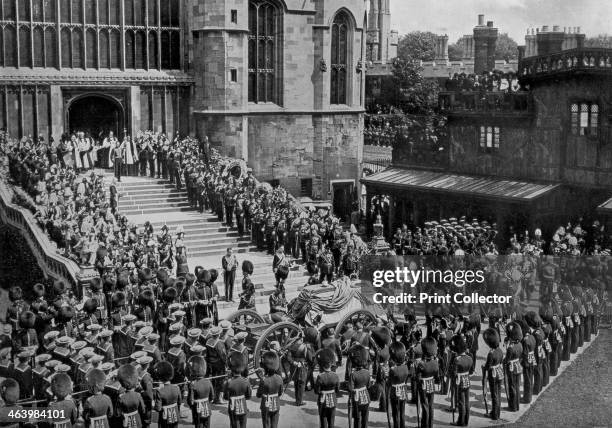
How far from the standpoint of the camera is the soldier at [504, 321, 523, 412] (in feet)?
57.8

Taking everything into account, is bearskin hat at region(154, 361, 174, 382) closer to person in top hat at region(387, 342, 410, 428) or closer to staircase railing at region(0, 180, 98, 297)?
person in top hat at region(387, 342, 410, 428)

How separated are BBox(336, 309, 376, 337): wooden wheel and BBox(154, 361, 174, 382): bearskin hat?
5.45 m

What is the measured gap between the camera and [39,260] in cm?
2633

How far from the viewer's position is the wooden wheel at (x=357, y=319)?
1947 centimetres

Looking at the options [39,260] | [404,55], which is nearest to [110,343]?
[39,260]

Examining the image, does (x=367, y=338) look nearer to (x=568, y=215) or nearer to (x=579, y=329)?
(x=579, y=329)

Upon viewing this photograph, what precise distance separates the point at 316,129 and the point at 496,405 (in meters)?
24.2

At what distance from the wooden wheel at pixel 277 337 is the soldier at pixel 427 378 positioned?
3.08m

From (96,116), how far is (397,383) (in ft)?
77.9

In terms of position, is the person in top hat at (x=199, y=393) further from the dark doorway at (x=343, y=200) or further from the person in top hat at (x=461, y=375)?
the dark doorway at (x=343, y=200)

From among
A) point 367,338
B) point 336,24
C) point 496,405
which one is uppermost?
point 336,24

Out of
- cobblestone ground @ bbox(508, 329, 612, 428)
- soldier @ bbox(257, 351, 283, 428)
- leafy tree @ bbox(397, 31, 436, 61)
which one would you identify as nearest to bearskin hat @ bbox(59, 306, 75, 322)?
soldier @ bbox(257, 351, 283, 428)

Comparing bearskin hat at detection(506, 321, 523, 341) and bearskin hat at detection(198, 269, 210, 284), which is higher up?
bearskin hat at detection(198, 269, 210, 284)

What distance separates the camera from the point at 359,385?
15.7 metres
